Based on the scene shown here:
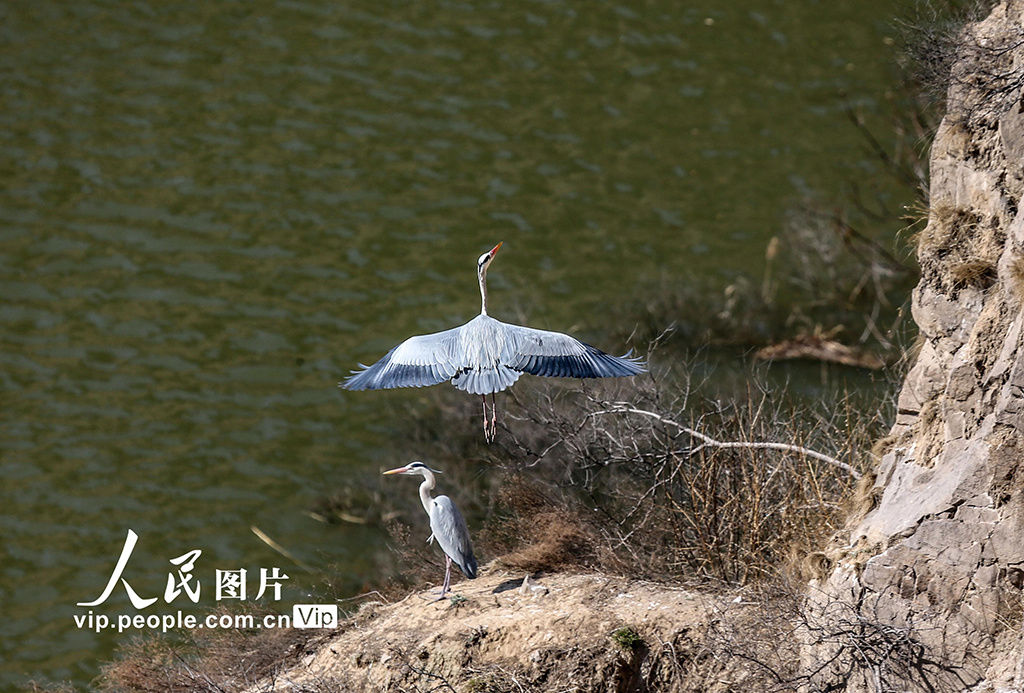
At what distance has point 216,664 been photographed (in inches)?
596

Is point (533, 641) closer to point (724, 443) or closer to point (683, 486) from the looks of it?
point (724, 443)

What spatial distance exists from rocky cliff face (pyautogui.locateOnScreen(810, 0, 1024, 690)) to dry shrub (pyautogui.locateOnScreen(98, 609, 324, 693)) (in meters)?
5.84

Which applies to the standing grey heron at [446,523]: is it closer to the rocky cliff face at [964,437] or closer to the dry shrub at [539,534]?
the dry shrub at [539,534]

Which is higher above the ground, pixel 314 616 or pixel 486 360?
pixel 486 360

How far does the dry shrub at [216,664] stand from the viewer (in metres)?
14.5

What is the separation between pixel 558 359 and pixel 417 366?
1090 mm

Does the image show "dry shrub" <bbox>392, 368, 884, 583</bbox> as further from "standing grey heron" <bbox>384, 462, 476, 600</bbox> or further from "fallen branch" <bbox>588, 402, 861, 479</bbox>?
"standing grey heron" <bbox>384, 462, 476, 600</bbox>

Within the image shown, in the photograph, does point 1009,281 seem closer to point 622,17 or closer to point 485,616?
point 485,616

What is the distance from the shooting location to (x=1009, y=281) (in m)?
10.9

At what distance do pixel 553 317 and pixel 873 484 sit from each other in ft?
36.2

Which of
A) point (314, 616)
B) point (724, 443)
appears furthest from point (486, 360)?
point (314, 616)

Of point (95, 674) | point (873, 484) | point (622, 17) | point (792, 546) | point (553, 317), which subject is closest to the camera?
point (873, 484)

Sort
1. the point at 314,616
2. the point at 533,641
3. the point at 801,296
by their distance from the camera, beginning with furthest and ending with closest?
1. the point at 801,296
2. the point at 314,616
3. the point at 533,641

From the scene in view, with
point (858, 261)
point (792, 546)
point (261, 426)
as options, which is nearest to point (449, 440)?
point (261, 426)
